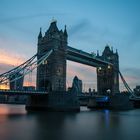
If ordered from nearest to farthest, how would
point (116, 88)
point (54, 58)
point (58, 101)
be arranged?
point (58, 101)
point (54, 58)
point (116, 88)

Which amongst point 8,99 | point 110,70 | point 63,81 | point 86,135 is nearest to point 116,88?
point 110,70

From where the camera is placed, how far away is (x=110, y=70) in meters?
92.8

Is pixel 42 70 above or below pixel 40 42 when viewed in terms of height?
below

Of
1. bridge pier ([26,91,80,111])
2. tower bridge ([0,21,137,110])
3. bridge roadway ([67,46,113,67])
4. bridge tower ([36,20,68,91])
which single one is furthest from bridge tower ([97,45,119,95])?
bridge pier ([26,91,80,111])

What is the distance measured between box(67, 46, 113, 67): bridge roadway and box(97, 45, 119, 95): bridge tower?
324 cm

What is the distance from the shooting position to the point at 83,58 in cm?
7738

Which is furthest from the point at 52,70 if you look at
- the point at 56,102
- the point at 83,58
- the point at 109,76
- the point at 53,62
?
the point at 109,76

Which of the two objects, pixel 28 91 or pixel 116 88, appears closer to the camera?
pixel 28 91

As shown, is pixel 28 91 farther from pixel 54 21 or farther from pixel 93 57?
pixel 93 57

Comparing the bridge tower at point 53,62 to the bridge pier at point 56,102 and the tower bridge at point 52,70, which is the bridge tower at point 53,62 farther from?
the bridge pier at point 56,102

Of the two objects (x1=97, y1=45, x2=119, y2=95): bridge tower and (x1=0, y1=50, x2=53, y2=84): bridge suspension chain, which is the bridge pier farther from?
(x1=97, y1=45, x2=119, y2=95): bridge tower

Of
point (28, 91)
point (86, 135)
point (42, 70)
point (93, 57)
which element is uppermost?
point (93, 57)

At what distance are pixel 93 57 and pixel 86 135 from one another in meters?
57.8

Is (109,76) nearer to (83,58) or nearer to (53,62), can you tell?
(83,58)
